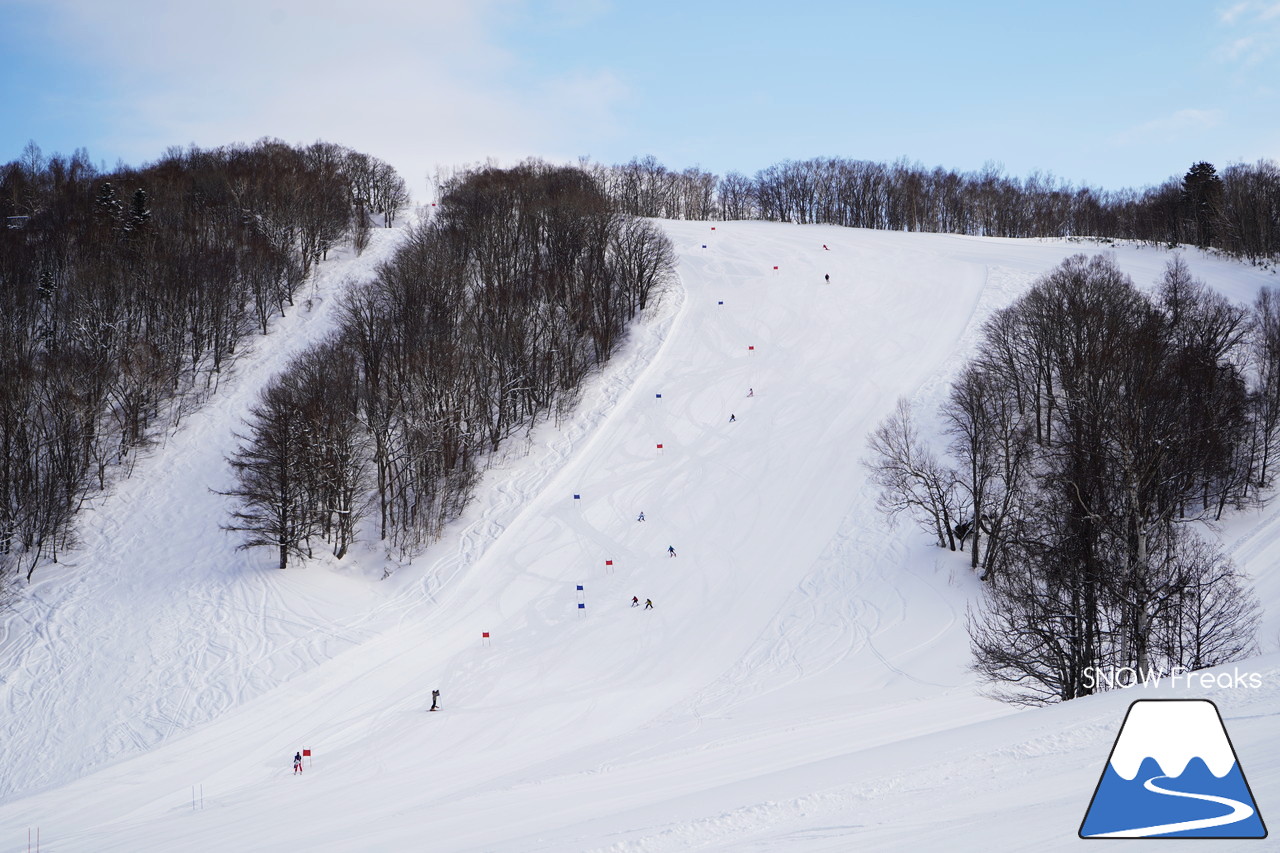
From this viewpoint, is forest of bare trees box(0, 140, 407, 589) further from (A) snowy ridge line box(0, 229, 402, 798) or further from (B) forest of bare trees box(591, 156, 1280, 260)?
(B) forest of bare trees box(591, 156, 1280, 260)

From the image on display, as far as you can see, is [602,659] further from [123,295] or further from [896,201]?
[896,201]

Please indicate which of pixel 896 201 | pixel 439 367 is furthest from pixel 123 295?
pixel 896 201

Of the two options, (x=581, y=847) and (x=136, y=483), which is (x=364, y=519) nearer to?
(x=136, y=483)

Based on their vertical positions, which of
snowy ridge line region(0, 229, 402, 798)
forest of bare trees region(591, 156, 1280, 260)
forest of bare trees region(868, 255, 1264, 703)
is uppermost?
forest of bare trees region(591, 156, 1280, 260)

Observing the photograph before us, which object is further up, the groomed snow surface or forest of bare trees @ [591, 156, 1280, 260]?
forest of bare trees @ [591, 156, 1280, 260]

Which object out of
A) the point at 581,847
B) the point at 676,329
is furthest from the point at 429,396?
the point at 581,847

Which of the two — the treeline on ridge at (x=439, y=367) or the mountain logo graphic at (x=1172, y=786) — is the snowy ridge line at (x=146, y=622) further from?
the mountain logo graphic at (x=1172, y=786)

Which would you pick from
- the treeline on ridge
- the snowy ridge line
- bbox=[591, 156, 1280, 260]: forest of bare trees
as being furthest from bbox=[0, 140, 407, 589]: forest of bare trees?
bbox=[591, 156, 1280, 260]: forest of bare trees

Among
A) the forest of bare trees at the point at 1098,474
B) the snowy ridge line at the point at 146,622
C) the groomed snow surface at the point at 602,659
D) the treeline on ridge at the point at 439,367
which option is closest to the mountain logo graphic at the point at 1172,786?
the groomed snow surface at the point at 602,659
